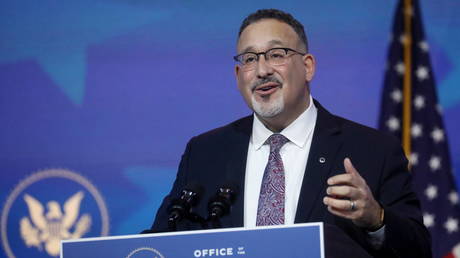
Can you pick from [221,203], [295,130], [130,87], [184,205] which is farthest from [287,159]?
[130,87]

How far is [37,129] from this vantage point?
13.7 feet

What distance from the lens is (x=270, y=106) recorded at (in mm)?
2725

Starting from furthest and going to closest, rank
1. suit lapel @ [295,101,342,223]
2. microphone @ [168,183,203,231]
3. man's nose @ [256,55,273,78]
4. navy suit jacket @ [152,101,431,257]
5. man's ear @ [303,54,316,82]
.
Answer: man's ear @ [303,54,316,82] → man's nose @ [256,55,273,78] → suit lapel @ [295,101,342,223] → navy suit jacket @ [152,101,431,257] → microphone @ [168,183,203,231]

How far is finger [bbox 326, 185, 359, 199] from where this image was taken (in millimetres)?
1815

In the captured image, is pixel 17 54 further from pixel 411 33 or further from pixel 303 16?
pixel 411 33

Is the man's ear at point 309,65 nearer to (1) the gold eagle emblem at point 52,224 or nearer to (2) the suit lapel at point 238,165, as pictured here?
(2) the suit lapel at point 238,165

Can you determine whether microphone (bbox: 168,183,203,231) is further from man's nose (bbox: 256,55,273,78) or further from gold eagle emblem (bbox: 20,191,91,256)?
gold eagle emblem (bbox: 20,191,91,256)

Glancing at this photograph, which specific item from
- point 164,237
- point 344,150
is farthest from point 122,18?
point 164,237

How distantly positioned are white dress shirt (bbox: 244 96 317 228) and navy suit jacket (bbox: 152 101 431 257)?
38 millimetres

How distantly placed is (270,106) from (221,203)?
2.15 ft

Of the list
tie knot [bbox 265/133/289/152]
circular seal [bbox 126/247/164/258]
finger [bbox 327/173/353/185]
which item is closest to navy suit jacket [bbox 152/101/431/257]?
tie knot [bbox 265/133/289/152]

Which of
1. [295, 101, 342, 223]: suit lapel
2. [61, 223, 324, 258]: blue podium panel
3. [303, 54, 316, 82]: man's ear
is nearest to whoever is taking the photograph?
[61, 223, 324, 258]: blue podium panel

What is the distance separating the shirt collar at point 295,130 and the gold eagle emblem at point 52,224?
5.44 feet

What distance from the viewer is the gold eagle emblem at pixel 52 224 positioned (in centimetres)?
405
